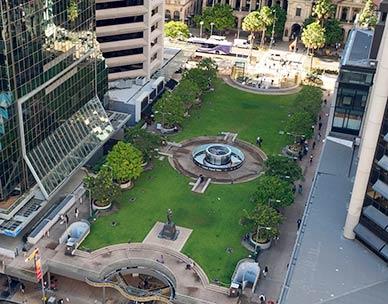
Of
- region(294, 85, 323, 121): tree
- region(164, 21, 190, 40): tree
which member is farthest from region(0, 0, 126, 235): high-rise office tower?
region(164, 21, 190, 40): tree

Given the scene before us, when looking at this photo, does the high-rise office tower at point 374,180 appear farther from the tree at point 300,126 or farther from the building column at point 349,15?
the building column at point 349,15

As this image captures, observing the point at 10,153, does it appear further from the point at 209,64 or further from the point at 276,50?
the point at 276,50

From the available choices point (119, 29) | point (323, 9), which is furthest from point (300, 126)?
point (323, 9)

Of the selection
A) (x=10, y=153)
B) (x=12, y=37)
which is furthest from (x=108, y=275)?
(x=12, y=37)

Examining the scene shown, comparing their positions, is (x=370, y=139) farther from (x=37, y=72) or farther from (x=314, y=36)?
(x=314, y=36)

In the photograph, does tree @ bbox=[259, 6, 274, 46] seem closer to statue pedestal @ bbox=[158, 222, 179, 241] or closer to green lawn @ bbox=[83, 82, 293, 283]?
green lawn @ bbox=[83, 82, 293, 283]
